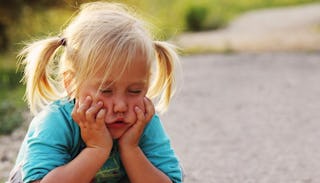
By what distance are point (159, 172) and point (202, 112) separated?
11.6 ft

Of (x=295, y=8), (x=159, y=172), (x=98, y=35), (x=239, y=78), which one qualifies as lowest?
(x=295, y=8)

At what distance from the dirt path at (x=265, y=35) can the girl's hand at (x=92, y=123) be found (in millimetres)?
6731

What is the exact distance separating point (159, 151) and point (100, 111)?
41 cm

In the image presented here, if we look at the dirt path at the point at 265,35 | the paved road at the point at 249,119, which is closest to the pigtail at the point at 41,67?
the paved road at the point at 249,119

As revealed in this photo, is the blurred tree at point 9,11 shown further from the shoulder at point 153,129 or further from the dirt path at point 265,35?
the shoulder at point 153,129

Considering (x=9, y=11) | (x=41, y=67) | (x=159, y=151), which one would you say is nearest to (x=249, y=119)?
(x=159, y=151)

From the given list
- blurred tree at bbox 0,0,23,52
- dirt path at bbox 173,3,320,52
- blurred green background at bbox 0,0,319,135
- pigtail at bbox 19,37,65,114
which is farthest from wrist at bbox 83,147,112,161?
dirt path at bbox 173,3,320,52

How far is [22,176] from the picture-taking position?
123 inches

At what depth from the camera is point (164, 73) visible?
3375 mm

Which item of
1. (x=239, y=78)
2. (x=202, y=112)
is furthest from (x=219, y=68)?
(x=202, y=112)

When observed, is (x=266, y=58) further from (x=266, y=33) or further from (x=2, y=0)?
(x=2, y=0)

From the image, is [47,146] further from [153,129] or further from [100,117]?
[153,129]

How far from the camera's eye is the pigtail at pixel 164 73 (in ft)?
10.8

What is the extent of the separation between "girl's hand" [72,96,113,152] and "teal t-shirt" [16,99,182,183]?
0.12m
